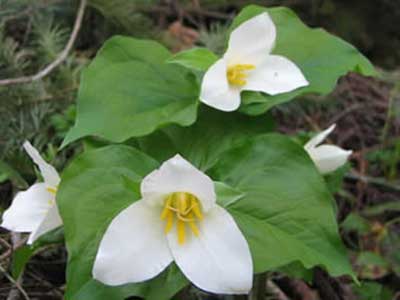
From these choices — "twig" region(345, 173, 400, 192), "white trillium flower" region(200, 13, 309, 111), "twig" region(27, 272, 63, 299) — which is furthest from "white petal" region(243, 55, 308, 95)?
"twig" region(345, 173, 400, 192)

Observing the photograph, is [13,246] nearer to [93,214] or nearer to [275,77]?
[93,214]

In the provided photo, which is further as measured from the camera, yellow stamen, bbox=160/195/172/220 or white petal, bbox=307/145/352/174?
white petal, bbox=307/145/352/174

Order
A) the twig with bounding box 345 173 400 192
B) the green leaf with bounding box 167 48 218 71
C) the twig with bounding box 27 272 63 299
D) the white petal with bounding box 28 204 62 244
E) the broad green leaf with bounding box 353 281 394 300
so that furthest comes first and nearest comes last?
1. the twig with bounding box 345 173 400 192
2. the broad green leaf with bounding box 353 281 394 300
3. the twig with bounding box 27 272 63 299
4. the green leaf with bounding box 167 48 218 71
5. the white petal with bounding box 28 204 62 244

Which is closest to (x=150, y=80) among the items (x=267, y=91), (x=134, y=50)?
(x=134, y=50)

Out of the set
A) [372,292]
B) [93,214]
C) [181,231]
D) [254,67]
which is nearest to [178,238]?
[181,231]

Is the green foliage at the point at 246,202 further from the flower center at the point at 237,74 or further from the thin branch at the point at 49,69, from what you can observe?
the thin branch at the point at 49,69

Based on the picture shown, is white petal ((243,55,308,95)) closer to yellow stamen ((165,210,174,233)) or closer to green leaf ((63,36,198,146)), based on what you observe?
green leaf ((63,36,198,146))

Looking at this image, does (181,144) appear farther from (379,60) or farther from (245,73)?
(379,60)
